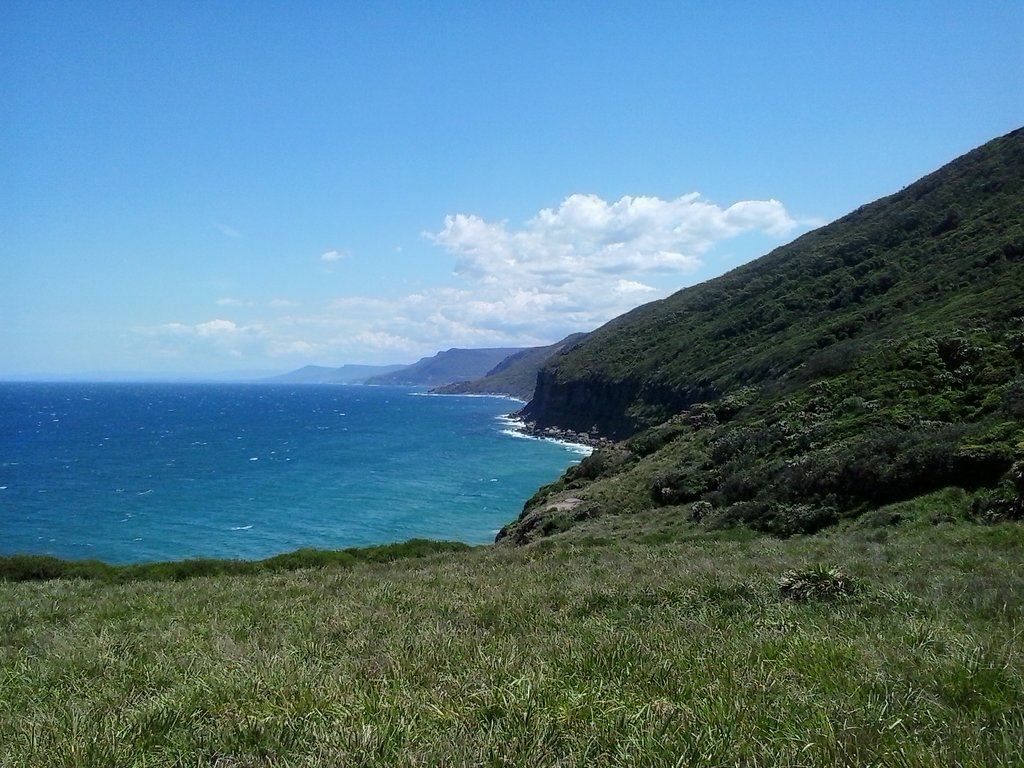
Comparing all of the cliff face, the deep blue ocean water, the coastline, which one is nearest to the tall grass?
the cliff face

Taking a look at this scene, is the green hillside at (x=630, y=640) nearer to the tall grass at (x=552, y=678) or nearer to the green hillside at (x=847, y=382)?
the tall grass at (x=552, y=678)

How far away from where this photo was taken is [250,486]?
62344mm

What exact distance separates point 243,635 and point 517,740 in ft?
17.0

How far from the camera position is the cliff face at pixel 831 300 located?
134ft

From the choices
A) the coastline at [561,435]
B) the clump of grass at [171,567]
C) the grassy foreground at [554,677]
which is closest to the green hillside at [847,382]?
the coastline at [561,435]

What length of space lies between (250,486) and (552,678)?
63963mm

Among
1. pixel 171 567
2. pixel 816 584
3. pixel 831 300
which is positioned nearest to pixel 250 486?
pixel 171 567

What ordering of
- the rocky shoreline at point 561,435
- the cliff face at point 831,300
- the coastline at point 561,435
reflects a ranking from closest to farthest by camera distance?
the cliff face at point 831,300
the coastline at point 561,435
the rocky shoreline at point 561,435

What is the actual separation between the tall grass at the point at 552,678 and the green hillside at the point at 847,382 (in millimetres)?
11778

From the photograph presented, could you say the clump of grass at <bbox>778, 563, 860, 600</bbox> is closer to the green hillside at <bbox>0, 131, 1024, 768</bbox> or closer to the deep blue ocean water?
the green hillside at <bbox>0, 131, 1024, 768</bbox>

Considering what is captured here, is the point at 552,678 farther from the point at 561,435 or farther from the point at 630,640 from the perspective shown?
the point at 561,435

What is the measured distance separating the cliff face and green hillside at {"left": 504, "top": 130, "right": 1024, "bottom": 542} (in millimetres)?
234

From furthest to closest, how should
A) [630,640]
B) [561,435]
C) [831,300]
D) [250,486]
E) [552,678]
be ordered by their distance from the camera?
[561,435]
[250,486]
[831,300]
[630,640]
[552,678]

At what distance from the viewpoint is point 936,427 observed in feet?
72.4
